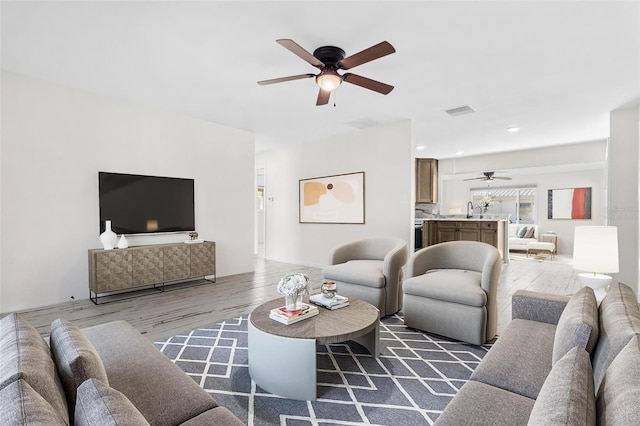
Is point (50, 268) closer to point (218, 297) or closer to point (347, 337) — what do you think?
point (218, 297)

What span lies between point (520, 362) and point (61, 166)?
4.65 metres

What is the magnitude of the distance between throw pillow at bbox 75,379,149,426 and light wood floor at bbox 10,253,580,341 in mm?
2216

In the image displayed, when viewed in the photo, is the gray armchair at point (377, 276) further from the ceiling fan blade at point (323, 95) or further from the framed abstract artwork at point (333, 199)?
the framed abstract artwork at point (333, 199)

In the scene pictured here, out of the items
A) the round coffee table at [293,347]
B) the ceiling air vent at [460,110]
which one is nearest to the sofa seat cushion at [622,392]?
the round coffee table at [293,347]

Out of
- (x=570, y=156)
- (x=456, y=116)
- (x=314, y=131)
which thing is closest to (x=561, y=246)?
(x=570, y=156)

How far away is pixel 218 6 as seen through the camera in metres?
2.26

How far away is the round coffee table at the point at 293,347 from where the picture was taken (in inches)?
74.0

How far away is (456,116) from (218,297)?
426 cm

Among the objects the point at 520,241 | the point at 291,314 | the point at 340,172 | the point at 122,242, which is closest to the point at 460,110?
the point at 340,172

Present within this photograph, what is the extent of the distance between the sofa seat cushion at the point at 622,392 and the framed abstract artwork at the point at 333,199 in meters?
4.64

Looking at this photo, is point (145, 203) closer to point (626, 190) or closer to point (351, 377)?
point (351, 377)

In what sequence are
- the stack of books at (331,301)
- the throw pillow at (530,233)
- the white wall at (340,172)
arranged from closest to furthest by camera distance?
the stack of books at (331,301), the white wall at (340,172), the throw pillow at (530,233)

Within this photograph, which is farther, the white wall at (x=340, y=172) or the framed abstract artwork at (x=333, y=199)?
the framed abstract artwork at (x=333, y=199)

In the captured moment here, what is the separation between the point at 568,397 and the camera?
2.53 ft
